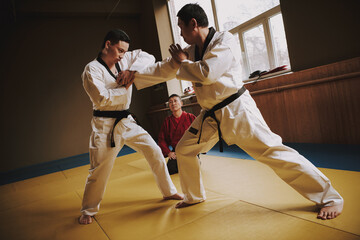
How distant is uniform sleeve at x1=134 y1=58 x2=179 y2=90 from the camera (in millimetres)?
2141

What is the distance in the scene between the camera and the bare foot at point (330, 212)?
4.93 ft

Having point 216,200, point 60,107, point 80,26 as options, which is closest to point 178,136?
point 216,200

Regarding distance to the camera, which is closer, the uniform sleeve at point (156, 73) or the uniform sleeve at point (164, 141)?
the uniform sleeve at point (156, 73)

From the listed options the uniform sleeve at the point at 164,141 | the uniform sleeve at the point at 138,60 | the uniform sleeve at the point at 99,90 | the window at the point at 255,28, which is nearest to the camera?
the uniform sleeve at the point at 99,90

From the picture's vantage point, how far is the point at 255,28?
4.34 m

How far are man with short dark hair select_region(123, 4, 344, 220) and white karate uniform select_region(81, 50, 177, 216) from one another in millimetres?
407

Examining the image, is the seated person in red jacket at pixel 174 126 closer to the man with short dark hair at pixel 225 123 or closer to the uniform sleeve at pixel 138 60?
the uniform sleeve at pixel 138 60

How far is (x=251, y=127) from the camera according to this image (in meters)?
1.68

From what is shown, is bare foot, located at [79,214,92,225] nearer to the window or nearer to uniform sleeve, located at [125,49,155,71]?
uniform sleeve, located at [125,49,155,71]

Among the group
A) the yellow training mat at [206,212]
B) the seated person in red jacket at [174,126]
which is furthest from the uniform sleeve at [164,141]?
the yellow training mat at [206,212]

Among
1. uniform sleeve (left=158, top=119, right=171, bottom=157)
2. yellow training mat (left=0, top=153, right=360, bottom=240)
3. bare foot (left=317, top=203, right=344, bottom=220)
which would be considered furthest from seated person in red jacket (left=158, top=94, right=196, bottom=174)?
bare foot (left=317, top=203, right=344, bottom=220)

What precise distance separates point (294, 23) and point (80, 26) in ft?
20.3

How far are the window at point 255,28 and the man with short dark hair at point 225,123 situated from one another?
8.29ft

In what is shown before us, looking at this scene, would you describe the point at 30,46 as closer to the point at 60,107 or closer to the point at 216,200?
the point at 60,107
